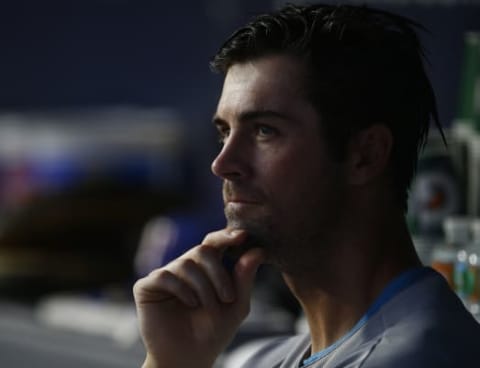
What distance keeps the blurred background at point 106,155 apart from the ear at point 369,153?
4.01ft

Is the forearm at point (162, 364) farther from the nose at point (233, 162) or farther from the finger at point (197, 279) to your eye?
the nose at point (233, 162)

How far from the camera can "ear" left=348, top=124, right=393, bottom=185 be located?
104cm

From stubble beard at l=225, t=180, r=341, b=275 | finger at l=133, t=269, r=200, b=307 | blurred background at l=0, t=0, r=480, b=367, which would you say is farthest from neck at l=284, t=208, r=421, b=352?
blurred background at l=0, t=0, r=480, b=367

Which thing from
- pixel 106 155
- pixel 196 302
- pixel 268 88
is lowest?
pixel 106 155

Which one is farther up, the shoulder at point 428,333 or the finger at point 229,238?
the finger at point 229,238

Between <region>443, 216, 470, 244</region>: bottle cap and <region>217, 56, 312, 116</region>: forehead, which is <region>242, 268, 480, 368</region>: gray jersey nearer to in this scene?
<region>217, 56, 312, 116</region>: forehead

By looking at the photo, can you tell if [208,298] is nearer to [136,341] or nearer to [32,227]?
[136,341]

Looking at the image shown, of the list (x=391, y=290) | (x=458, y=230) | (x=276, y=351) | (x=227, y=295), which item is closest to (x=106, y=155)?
(x=458, y=230)

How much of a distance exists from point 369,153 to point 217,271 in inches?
8.2

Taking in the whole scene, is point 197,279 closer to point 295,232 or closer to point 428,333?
point 295,232

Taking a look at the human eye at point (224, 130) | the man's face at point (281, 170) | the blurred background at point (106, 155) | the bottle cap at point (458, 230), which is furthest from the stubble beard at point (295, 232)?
the blurred background at point (106, 155)

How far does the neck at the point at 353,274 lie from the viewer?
1.02 metres

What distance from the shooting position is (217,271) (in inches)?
41.3

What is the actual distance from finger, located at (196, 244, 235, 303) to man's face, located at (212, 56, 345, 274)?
5 centimetres
